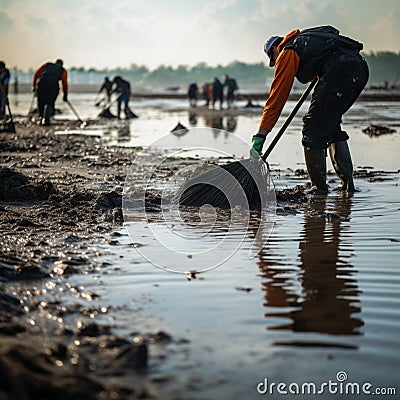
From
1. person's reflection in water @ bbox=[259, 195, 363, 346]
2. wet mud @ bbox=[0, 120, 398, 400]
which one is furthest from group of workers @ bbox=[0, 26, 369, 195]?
person's reflection in water @ bbox=[259, 195, 363, 346]

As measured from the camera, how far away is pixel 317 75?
6.18 m

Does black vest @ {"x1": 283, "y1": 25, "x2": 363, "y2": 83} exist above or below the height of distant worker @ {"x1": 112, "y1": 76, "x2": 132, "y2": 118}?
below

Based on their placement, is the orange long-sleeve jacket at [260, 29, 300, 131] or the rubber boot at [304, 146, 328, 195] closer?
the orange long-sleeve jacket at [260, 29, 300, 131]

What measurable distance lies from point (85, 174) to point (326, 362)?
227 inches

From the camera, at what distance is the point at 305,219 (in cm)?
523

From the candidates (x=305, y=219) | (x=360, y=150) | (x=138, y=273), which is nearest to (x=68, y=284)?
(x=138, y=273)

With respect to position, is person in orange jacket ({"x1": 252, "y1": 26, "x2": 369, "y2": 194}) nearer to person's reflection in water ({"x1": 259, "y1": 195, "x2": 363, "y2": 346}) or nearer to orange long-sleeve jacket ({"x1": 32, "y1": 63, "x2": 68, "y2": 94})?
person's reflection in water ({"x1": 259, "y1": 195, "x2": 363, "y2": 346})

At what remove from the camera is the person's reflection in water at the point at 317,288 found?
281 cm

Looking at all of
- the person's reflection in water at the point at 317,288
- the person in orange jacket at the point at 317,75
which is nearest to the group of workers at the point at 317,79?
the person in orange jacket at the point at 317,75

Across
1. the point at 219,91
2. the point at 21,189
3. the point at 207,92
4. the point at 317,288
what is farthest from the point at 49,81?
the point at 207,92

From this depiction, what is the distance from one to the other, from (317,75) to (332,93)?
0.92 ft

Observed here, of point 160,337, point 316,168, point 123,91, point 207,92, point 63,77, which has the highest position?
point 207,92

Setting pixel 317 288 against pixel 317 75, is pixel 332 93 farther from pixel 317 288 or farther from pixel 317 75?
pixel 317 288

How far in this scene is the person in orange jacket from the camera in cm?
581
